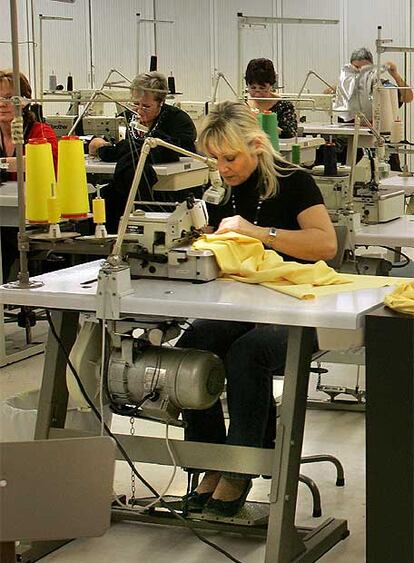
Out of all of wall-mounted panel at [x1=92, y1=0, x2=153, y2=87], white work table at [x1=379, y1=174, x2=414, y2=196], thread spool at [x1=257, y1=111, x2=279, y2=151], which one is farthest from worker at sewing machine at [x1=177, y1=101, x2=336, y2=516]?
wall-mounted panel at [x1=92, y1=0, x2=153, y2=87]

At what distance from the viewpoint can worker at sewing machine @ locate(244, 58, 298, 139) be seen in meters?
5.64

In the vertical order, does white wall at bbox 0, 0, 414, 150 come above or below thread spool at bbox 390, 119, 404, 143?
above

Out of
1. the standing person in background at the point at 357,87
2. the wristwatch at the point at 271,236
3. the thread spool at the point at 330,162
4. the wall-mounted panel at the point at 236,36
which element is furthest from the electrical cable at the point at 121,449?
the wall-mounted panel at the point at 236,36

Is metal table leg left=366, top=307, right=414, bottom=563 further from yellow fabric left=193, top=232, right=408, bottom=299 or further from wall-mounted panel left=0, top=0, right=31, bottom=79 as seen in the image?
wall-mounted panel left=0, top=0, right=31, bottom=79

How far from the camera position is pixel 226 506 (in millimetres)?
2863

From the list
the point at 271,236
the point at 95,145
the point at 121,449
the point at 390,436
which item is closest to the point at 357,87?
the point at 95,145

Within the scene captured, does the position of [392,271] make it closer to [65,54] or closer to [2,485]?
[2,485]

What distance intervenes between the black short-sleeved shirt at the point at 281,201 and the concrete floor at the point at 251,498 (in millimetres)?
772

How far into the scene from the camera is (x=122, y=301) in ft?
8.61

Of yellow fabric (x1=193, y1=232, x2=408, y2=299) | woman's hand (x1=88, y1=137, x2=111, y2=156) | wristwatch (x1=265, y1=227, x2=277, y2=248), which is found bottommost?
yellow fabric (x1=193, y1=232, x2=408, y2=299)

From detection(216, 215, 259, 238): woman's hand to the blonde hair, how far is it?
17 centimetres

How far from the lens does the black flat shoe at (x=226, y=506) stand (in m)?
2.86

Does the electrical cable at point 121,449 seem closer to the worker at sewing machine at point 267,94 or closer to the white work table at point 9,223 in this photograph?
the white work table at point 9,223

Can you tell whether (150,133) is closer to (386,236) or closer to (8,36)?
(386,236)
